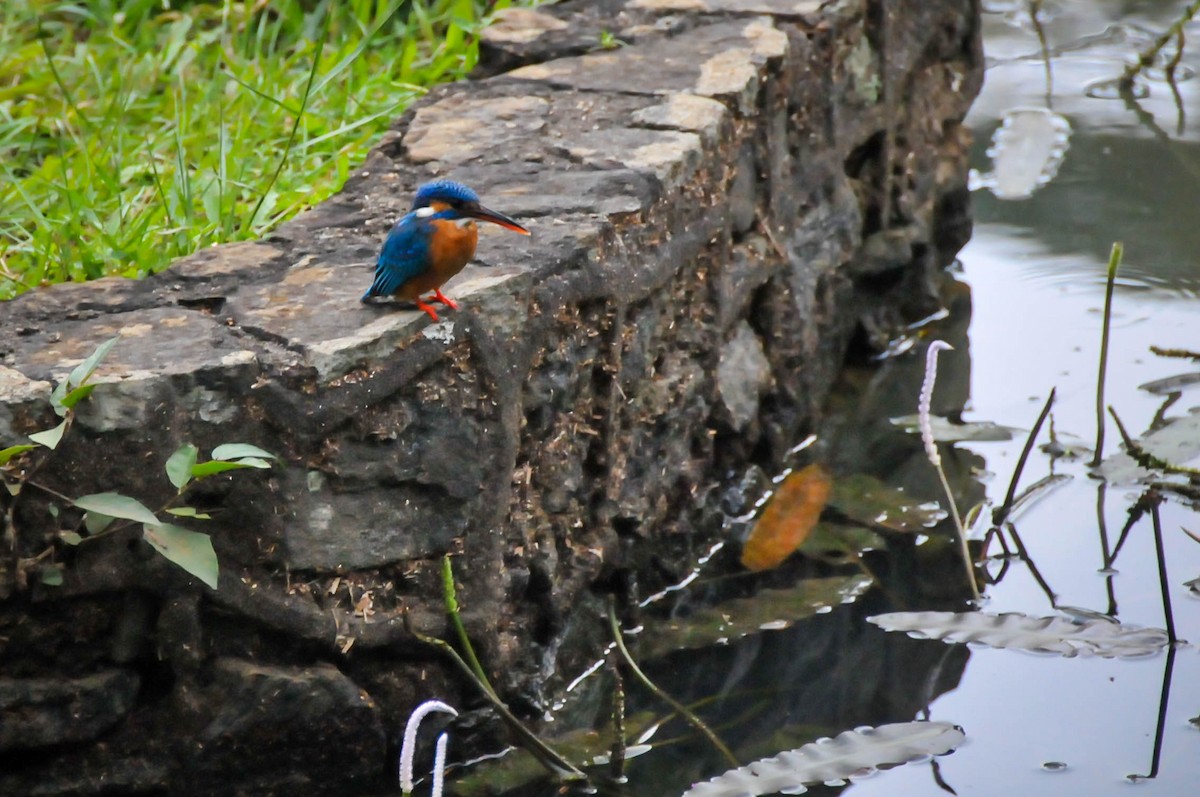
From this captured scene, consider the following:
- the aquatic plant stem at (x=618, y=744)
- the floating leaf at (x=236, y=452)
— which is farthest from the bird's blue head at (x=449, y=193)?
the aquatic plant stem at (x=618, y=744)

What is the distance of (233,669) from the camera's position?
2449 millimetres

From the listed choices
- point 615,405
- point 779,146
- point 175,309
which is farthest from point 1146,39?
point 175,309

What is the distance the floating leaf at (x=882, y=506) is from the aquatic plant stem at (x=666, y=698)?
81 cm

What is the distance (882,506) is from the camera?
3695 mm

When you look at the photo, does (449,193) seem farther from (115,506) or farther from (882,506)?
(882,506)

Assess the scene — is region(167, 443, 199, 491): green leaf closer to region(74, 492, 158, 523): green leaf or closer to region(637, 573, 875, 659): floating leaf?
region(74, 492, 158, 523): green leaf

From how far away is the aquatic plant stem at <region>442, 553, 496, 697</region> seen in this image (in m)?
2.49

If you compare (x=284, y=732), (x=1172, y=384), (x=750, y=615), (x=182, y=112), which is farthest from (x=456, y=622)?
(x=1172, y=384)

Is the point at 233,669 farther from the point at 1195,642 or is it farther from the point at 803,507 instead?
the point at 1195,642

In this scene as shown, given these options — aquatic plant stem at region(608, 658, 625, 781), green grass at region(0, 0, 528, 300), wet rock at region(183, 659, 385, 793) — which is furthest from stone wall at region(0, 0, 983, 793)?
green grass at region(0, 0, 528, 300)

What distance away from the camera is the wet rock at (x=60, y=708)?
2.33m

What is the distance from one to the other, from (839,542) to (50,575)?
75.7 inches

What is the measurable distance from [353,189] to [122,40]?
5.09 ft

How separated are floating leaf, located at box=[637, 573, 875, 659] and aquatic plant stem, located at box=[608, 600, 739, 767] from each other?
0.10m
